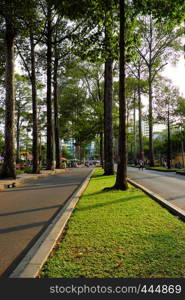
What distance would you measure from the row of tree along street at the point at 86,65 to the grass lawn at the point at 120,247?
4.40 metres

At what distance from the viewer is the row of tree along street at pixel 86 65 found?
9.32 m

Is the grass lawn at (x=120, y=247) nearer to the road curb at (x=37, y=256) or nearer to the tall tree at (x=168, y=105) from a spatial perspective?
the road curb at (x=37, y=256)

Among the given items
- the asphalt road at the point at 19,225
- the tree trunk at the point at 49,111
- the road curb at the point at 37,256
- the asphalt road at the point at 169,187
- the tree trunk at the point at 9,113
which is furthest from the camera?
the tree trunk at the point at 49,111

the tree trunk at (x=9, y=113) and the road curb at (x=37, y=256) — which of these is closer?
the road curb at (x=37, y=256)

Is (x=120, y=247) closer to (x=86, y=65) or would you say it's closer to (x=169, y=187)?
(x=169, y=187)

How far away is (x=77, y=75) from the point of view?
1359 inches

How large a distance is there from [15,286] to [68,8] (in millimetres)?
9284

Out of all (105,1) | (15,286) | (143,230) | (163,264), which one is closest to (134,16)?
(105,1)

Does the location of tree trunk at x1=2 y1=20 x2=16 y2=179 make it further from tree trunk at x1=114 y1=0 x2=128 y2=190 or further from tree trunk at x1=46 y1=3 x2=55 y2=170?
tree trunk at x1=46 y1=3 x2=55 y2=170

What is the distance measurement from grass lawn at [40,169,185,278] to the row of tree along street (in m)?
4.40

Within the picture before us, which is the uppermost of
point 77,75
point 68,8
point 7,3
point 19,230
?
point 77,75

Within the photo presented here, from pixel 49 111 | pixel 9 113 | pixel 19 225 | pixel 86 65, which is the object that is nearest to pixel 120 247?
pixel 19 225

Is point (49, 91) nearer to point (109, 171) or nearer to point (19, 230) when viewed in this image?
point (109, 171)

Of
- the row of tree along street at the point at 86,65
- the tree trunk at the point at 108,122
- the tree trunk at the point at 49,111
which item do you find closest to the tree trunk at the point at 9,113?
the row of tree along street at the point at 86,65
